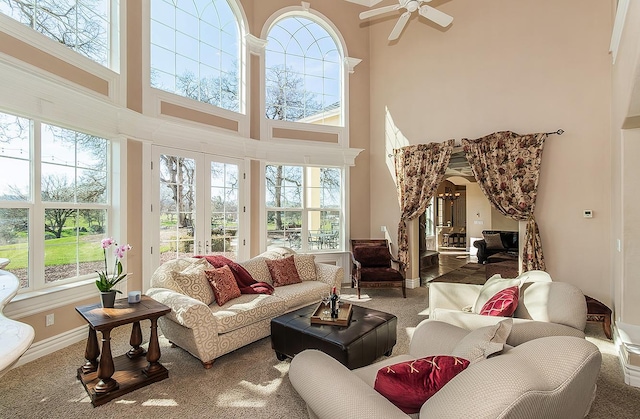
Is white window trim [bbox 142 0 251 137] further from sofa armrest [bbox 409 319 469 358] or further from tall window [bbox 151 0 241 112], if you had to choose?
sofa armrest [bbox 409 319 469 358]

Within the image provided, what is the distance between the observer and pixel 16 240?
3.07 meters

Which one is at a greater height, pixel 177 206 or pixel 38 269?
pixel 177 206

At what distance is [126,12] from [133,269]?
319 cm

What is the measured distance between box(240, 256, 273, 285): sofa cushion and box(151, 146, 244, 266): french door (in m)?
0.97

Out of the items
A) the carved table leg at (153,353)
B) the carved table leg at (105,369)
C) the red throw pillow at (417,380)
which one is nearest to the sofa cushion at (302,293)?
the carved table leg at (153,353)

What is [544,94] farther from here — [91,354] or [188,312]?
[91,354]

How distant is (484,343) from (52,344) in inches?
155

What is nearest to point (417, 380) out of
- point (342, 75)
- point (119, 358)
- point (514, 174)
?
point (119, 358)

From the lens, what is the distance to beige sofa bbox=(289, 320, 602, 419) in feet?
3.38

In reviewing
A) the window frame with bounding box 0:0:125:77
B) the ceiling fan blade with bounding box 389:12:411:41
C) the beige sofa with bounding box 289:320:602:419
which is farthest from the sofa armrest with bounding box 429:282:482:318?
the window frame with bounding box 0:0:125:77

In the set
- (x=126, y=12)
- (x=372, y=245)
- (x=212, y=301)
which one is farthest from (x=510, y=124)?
(x=126, y=12)

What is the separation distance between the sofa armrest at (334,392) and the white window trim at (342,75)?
15.0 ft

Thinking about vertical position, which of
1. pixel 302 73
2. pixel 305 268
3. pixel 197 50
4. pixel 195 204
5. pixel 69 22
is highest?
pixel 302 73

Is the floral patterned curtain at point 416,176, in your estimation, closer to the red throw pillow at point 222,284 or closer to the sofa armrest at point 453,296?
the sofa armrest at point 453,296
